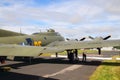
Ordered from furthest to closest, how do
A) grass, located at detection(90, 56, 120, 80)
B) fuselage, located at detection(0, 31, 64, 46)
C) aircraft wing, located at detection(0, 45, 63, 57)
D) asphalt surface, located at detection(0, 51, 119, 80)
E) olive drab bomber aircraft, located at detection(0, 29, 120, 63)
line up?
fuselage, located at detection(0, 31, 64, 46), asphalt surface, located at detection(0, 51, 119, 80), grass, located at detection(90, 56, 120, 80), olive drab bomber aircraft, located at detection(0, 29, 120, 63), aircraft wing, located at detection(0, 45, 63, 57)

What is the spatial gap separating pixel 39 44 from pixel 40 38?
131 cm

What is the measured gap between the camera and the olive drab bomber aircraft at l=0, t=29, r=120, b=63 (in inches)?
596

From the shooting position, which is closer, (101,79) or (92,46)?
(101,79)

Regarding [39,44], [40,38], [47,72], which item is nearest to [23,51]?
[47,72]

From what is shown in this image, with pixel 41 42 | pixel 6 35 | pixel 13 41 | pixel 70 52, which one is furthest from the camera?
pixel 41 42

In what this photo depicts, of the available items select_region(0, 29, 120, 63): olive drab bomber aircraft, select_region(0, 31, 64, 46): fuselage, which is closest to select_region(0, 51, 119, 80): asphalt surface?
select_region(0, 29, 120, 63): olive drab bomber aircraft

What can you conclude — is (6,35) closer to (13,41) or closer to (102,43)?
(13,41)

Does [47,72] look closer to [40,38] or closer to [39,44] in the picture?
[39,44]

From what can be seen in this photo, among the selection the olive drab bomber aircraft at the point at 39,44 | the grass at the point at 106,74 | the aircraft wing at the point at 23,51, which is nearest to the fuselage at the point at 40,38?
the olive drab bomber aircraft at the point at 39,44

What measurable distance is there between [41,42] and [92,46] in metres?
10.2

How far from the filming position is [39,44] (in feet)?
130

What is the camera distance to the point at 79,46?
34.8m

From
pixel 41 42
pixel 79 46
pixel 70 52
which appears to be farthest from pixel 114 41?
pixel 41 42

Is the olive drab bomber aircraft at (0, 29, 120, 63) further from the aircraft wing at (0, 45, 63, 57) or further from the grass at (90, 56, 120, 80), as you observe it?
the grass at (90, 56, 120, 80)
